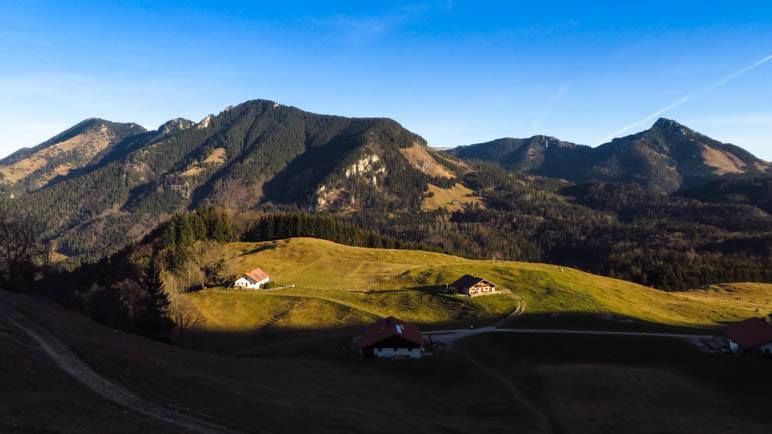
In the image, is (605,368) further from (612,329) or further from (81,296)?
(81,296)

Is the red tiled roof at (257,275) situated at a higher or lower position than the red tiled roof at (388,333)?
higher

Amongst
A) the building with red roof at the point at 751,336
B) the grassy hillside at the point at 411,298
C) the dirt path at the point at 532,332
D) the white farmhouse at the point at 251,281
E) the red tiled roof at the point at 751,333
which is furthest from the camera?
the white farmhouse at the point at 251,281

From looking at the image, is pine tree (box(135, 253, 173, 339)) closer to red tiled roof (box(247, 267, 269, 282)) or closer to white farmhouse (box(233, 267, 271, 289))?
white farmhouse (box(233, 267, 271, 289))

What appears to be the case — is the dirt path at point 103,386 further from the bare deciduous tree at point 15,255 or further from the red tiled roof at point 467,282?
the red tiled roof at point 467,282

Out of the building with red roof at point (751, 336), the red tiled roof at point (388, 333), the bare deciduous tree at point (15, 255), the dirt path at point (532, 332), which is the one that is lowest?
the dirt path at point (532, 332)

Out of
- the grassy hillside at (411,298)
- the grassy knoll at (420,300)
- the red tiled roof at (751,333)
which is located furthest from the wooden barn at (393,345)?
the red tiled roof at (751,333)

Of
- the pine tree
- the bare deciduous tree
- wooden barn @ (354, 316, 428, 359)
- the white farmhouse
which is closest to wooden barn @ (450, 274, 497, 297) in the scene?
wooden barn @ (354, 316, 428, 359)

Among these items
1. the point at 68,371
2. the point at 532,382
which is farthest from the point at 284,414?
the point at 532,382

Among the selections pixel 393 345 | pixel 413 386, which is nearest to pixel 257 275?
pixel 393 345
